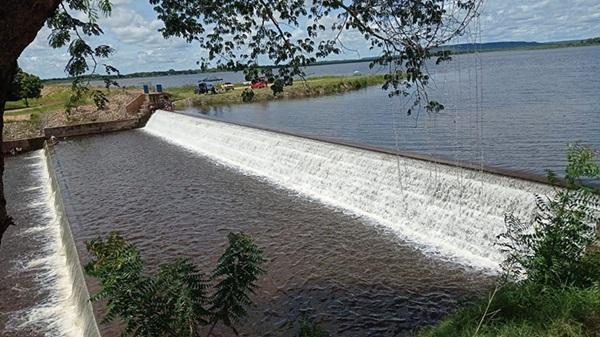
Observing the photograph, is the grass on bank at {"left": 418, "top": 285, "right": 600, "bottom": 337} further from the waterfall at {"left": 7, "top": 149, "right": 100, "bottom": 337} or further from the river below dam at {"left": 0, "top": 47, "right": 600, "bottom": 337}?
the waterfall at {"left": 7, "top": 149, "right": 100, "bottom": 337}

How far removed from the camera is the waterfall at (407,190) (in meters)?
7.44

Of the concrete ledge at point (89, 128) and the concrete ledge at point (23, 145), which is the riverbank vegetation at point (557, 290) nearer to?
the concrete ledge at point (23, 145)

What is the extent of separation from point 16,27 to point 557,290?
14.8 ft

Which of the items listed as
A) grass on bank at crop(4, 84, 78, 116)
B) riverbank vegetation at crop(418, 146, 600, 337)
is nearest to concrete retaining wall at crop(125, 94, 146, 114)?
grass on bank at crop(4, 84, 78, 116)

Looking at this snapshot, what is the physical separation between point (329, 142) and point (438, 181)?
14.0ft

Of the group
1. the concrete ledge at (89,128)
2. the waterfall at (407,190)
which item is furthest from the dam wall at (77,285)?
the concrete ledge at (89,128)

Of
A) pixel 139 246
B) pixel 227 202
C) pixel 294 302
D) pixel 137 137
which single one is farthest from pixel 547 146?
pixel 137 137

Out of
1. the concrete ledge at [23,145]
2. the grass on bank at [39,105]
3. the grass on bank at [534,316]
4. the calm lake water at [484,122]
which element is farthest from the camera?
the grass on bank at [39,105]

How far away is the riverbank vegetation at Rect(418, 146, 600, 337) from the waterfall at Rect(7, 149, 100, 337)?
4.04m

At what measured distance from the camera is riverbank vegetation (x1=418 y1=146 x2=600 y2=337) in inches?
150

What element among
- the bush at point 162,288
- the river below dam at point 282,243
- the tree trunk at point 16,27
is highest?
the tree trunk at point 16,27

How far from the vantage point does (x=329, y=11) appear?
371 centimetres

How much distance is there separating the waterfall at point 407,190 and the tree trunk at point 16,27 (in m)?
5.61

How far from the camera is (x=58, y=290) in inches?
287
